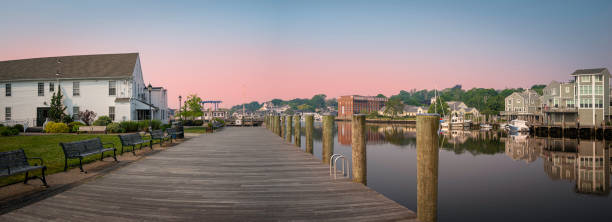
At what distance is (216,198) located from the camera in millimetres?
6008

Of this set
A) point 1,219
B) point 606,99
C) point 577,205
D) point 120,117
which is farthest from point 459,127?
point 1,219

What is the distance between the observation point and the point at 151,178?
7.78 meters

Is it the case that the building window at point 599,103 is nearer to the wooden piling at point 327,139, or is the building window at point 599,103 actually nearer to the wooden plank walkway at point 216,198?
the wooden piling at point 327,139

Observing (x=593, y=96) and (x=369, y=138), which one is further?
(x=593, y=96)

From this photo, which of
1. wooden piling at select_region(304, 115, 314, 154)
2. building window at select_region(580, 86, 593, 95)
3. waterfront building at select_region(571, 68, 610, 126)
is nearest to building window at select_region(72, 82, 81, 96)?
wooden piling at select_region(304, 115, 314, 154)

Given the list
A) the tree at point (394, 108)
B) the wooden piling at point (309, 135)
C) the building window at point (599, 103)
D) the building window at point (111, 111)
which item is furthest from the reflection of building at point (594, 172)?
the tree at point (394, 108)

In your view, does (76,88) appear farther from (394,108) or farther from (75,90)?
(394,108)

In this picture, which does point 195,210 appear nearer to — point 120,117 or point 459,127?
point 120,117

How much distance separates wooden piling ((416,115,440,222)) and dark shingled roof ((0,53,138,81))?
38701mm

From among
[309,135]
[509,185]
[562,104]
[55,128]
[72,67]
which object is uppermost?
[72,67]

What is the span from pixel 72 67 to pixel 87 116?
384 inches

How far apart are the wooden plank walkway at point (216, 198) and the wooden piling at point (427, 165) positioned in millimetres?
306

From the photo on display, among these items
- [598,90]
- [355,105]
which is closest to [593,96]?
[598,90]

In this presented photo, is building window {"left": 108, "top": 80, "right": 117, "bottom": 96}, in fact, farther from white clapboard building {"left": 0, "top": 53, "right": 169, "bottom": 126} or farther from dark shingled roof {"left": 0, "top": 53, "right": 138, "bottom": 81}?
dark shingled roof {"left": 0, "top": 53, "right": 138, "bottom": 81}
